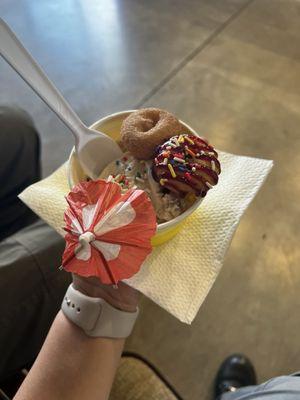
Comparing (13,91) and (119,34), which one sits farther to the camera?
(119,34)

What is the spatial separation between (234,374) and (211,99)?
825mm

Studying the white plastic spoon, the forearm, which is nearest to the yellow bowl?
the white plastic spoon

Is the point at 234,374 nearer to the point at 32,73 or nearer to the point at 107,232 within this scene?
the point at 107,232

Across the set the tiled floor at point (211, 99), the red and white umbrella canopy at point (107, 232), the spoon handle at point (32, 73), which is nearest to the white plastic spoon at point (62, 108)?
the spoon handle at point (32, 73)

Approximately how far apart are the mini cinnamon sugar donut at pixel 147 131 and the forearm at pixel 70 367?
229 mm

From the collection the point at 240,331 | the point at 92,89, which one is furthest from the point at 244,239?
the point at 92,89

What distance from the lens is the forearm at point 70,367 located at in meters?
0.46

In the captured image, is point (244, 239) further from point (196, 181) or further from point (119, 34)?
point (119, 34)

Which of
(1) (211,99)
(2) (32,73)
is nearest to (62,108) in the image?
(2) (32,73)

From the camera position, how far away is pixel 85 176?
560mm

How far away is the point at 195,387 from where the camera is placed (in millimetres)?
860

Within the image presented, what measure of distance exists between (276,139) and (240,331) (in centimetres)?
57

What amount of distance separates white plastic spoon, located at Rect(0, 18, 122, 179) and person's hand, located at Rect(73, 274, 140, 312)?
0.14 meters

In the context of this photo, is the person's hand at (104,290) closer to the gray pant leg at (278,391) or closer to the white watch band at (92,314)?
the white watch band at (92,314)
